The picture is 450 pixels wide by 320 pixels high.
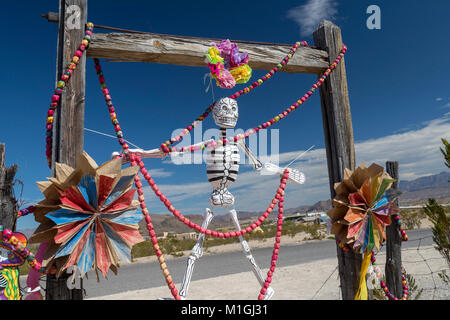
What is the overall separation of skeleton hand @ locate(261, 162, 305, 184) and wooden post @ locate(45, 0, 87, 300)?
1.83m

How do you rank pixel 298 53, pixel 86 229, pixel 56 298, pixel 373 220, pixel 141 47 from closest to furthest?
pixel 86 229 < pixel 56 298 < pixel 141 47 < pixel 373 220 < pixel 298 53

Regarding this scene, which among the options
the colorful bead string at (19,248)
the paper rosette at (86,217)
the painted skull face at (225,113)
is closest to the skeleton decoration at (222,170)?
the painted skull face at (225,113)

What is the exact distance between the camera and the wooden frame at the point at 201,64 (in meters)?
2.81

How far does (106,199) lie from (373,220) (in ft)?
8.83

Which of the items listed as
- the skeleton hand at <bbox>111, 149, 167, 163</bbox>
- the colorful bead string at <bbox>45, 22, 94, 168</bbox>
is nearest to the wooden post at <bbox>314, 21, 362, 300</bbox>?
the skeleton hand at <bbox>111, 149, 167, 163</bbox>

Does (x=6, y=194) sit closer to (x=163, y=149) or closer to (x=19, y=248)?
(x=19, y=248)

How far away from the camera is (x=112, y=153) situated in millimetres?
2939

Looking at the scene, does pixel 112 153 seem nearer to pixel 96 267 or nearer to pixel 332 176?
pixel 96 267

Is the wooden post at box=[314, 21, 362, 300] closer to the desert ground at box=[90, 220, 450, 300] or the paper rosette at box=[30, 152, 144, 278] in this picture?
the desert ground at box=[90, 220, 450, 300]

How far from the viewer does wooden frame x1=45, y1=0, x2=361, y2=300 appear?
110 inches

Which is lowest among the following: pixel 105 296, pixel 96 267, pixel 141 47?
pixel 105 296

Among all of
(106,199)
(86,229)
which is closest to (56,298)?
(86,229)

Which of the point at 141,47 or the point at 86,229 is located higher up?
the point at 141,47

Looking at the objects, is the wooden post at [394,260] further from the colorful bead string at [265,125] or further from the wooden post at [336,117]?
the colorful bead string at [265,125]
